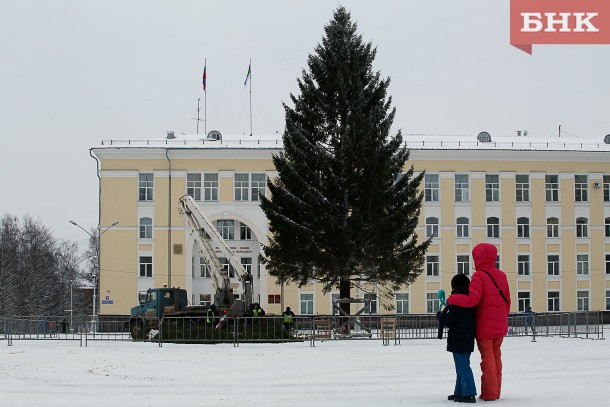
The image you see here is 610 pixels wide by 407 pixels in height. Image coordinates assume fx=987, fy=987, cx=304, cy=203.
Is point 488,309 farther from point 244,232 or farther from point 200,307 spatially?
point 244,232

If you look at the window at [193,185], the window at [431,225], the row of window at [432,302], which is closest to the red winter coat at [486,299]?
the row of window at [432,302]

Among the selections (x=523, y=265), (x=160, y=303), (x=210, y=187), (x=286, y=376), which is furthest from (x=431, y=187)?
(x=286, y=376)

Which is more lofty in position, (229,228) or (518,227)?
(518,227)

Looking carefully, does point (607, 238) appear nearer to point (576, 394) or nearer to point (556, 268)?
point (556, 268)

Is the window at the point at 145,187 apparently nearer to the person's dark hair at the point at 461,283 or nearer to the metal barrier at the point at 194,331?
the metal barrier at the point at 194,331

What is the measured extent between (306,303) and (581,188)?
21069 millimetres

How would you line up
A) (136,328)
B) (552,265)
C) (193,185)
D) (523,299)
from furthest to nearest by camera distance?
(552,265) → (523,299) → (193,185) → (136,328)

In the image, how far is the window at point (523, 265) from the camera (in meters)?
68.6

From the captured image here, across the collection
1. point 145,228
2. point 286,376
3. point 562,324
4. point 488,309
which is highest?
point 145,228

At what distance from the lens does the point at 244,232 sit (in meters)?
67.2

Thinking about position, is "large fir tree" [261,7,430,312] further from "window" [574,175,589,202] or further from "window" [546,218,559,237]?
"window" [574,175,589,202]

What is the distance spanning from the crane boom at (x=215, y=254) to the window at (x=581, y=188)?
33.8 m

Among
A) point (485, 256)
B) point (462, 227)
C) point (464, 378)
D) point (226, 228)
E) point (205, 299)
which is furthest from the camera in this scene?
point (462, 227)

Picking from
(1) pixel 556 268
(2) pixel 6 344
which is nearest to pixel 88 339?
(2) pixel 6 344
